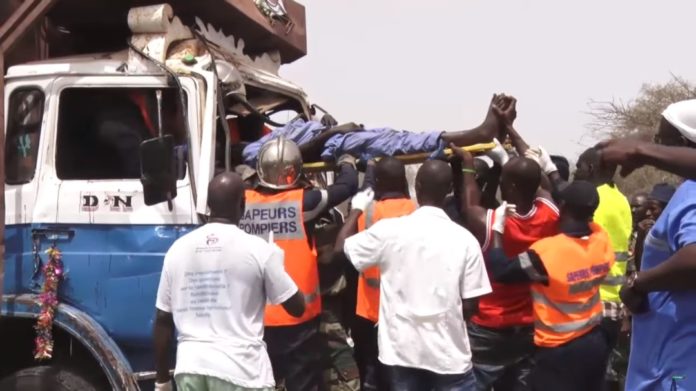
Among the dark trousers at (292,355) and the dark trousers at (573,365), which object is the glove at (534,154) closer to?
the dark trousers at (573,365)

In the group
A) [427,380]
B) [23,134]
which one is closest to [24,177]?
[23,134]

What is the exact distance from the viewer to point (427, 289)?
3.83m

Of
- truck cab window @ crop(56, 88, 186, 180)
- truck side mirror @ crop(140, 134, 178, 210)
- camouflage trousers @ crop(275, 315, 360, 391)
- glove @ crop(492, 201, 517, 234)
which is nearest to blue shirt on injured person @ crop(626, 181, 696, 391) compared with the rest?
glove @ crop(492, 201, 517, 234)

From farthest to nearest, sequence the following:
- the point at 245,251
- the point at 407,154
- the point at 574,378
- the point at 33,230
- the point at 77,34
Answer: the point at 77,34 → the point at 407,154 → the point at 33,230 → the point at 574,378 → the point at 245,251

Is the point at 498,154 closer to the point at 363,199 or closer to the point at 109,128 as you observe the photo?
the point at 363,199

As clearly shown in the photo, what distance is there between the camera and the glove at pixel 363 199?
4.66m

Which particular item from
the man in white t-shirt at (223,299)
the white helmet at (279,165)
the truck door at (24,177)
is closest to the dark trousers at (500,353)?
the white helmet at (279,165)

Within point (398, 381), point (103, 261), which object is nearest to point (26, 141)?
point (103, 261)

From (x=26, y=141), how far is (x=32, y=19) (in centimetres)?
64

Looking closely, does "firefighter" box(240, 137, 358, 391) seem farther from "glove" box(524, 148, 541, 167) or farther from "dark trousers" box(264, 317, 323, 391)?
"glove" box(524, 148, 541, 167)

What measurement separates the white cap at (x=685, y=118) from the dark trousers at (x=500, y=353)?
1.96m

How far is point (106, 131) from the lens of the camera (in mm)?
4672

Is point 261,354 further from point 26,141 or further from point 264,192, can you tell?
point 26,141

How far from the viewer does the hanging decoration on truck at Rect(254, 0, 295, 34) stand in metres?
6.05
